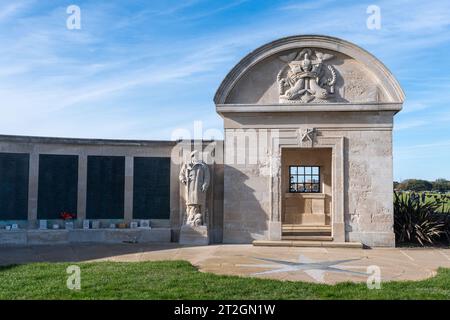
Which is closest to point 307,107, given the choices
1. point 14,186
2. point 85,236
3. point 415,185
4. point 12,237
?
point 85,236

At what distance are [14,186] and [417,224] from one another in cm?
1237

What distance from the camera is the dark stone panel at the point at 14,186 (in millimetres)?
13203

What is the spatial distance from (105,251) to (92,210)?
8.87 feet

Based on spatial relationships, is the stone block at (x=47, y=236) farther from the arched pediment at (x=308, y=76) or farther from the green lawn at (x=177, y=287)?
the arched pediment at (x=308, y=76)

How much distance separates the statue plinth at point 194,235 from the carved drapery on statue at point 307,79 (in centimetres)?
466

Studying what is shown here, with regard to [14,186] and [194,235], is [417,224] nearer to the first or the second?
[194,235]

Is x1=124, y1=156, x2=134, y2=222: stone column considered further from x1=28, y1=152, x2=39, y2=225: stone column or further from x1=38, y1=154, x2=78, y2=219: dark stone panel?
x1=28, y1=152, x2=39, y2=225: stone column

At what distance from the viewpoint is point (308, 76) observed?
44.2ft

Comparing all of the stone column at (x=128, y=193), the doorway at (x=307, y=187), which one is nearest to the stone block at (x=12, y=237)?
the stone column at (x=128, y=193)

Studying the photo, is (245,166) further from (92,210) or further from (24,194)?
(24,194)

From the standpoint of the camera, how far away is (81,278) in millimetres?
7398

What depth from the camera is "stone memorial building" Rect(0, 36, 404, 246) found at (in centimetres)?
1326

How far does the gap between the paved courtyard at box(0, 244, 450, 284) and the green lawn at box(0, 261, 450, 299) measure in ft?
2.90
